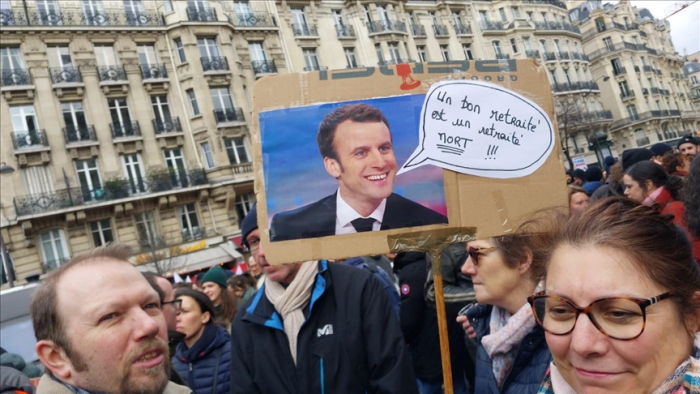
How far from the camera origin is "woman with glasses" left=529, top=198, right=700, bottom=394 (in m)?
1.32

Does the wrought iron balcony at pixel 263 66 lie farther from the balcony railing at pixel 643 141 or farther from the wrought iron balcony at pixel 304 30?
the balcony railing at pixel 643 141

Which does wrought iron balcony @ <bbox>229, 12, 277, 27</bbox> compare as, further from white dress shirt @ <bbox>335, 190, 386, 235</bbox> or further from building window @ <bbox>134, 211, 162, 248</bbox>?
white dress shirt @ <bbox>335, 190, 386, 235</bbox>

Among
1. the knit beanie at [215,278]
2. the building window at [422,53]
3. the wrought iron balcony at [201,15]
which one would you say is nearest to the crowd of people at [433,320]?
the knit beanie at [215,278]

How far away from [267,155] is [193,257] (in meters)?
22.6

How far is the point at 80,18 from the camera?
77.7 ft

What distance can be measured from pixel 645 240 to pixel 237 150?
1020 inches

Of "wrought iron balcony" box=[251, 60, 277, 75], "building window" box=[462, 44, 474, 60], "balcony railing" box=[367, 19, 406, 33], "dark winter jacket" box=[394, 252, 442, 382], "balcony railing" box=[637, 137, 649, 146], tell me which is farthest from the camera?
"balcony railing" box=[637, 137, 649, 146]

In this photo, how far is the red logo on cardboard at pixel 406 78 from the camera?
2387 mm

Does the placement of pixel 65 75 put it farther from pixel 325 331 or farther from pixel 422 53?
pixel 325 331

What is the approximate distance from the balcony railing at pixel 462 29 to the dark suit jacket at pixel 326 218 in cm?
3945

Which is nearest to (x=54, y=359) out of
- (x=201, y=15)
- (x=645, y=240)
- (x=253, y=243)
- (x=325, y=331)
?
(x=325, y=331)

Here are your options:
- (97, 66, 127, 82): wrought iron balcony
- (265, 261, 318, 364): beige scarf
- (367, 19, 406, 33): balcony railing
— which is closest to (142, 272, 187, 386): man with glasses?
(265, 261, 318, 364): beige scarf

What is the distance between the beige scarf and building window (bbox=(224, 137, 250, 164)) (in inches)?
946

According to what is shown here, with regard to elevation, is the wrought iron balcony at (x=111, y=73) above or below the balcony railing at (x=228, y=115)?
above
